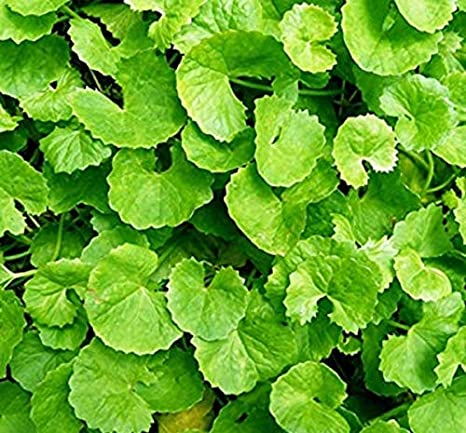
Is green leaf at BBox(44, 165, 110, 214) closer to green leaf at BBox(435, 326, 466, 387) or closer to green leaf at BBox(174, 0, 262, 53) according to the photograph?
green leaf at BBox(174, 0, 262, 53)

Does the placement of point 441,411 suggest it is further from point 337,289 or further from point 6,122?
point 6,122

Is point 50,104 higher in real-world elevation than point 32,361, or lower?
higher

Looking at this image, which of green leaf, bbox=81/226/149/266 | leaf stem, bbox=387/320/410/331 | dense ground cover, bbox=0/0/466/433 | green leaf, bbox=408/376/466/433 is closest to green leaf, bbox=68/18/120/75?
dense ground cover, bbox=0/0/466/433

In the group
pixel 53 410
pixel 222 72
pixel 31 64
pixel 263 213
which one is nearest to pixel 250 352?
pixel 263 213

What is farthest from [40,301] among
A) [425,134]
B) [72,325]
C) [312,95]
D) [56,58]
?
[425,134]

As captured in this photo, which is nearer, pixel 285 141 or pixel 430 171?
pixel 285 141

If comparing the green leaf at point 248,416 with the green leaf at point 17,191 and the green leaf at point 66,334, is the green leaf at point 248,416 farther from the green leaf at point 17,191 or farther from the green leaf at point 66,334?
the green leaf at point 17,191
